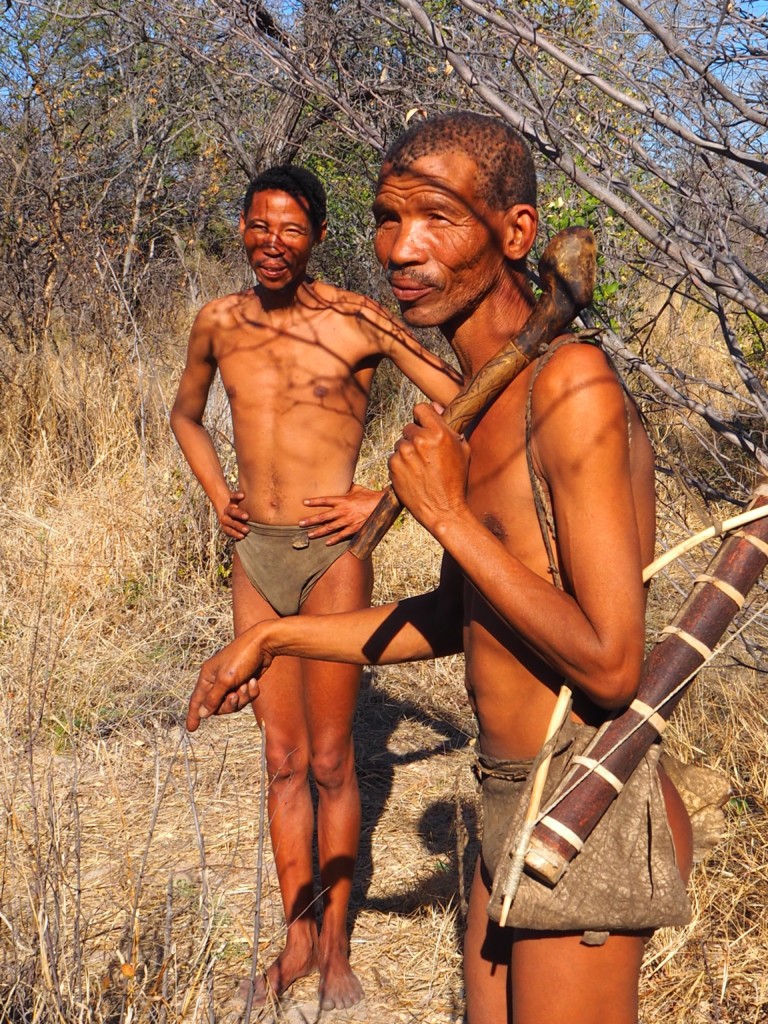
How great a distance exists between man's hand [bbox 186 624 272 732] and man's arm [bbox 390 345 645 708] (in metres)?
0.54

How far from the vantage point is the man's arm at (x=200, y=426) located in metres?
3.22

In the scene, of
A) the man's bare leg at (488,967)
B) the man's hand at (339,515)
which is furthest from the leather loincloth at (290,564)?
the man's bare leg at (488,967)

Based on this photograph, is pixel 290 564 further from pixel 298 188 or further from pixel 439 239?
pixel 439 239

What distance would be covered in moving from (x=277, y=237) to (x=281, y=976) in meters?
2.11

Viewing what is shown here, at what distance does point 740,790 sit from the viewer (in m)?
3.38

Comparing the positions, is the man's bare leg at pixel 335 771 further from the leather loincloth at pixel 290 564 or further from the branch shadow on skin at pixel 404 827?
the branch shadow on skin at pixel 404 827

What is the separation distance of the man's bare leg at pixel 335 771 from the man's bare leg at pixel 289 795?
4 cm

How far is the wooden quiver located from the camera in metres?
1.70

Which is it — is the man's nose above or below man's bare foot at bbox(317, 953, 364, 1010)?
above

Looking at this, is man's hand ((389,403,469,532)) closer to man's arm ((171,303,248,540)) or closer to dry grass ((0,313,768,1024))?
dry grass ((0,313,768,1024))

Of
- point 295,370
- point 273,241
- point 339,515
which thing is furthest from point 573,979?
point 273,241

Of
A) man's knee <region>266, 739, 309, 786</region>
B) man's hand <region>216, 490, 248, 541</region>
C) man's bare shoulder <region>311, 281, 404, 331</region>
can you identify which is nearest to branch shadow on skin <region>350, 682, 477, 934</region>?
man's knee <region>266, 739, 309, 786</region>

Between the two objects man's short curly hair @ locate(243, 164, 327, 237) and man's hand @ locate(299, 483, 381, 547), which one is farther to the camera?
man's short curly hair @ locate(243, 164, 327, 237)

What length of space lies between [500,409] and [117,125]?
26.9ft
